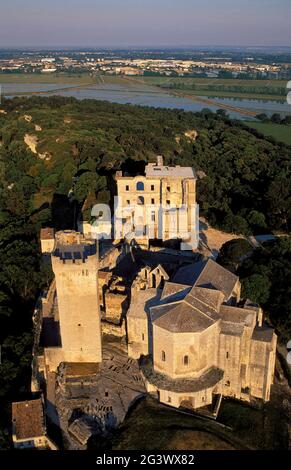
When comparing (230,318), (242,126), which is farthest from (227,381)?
(242,126)

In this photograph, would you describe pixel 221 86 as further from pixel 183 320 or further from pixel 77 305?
pixel 183 320

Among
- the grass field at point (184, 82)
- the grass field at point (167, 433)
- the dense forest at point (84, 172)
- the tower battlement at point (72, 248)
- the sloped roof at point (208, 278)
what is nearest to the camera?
the grass field at point (167, 433)

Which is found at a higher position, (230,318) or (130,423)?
(230,318)

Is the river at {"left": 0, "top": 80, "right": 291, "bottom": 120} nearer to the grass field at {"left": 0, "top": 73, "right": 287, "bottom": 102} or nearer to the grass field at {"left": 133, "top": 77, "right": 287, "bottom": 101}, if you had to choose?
the grass field at {"left": 133, "top": 77, "right": 287, "bottom": 101}

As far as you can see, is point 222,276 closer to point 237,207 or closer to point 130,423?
point 130,423

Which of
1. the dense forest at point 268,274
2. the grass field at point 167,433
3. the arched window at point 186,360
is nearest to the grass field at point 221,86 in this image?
the dense forest at point 268,274

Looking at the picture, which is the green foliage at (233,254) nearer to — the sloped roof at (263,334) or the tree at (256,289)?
the tree at (256,289)
